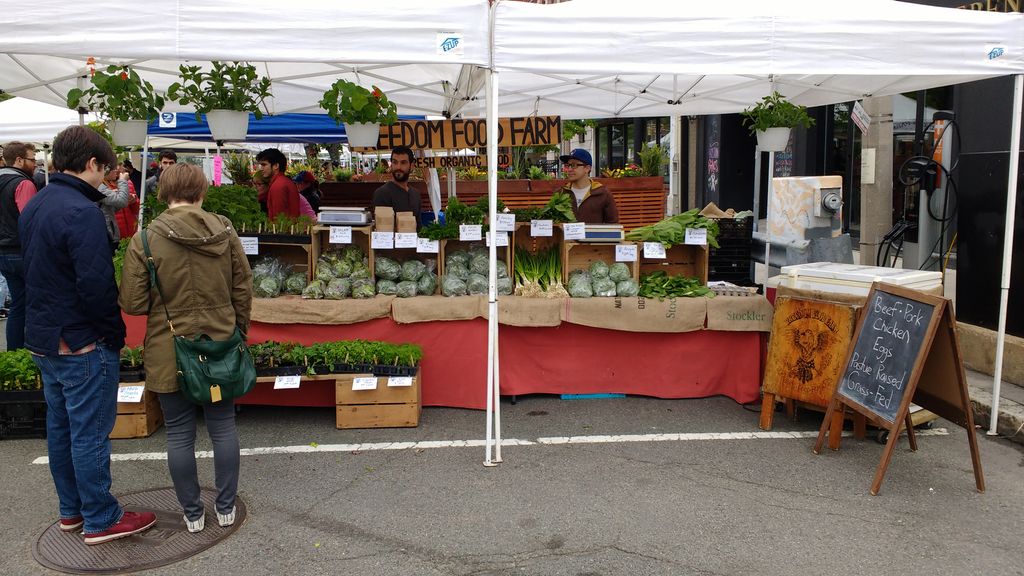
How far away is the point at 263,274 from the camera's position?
626 centimetres

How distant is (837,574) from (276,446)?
3633 millimetres

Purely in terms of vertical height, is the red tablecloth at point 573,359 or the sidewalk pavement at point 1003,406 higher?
the red tablecloth at point 573,359

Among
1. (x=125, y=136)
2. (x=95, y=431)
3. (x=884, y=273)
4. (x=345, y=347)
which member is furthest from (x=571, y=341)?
(x=125, y=136)

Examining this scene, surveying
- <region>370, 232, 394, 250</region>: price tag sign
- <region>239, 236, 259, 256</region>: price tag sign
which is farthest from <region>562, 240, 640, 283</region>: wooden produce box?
<region>239, 236, 259, 256</region>: price tag sign

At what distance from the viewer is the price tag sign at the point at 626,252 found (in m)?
6.34

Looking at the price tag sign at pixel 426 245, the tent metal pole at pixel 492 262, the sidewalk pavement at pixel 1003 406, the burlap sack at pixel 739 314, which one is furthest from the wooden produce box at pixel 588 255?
the sidewalk pavement at pixel 1003 406

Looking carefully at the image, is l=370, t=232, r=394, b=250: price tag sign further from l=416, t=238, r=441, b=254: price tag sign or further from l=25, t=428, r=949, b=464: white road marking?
l=25, t=428, r=949, b=464: white road marking

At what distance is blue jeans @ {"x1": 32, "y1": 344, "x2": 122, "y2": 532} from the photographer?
3.63 m

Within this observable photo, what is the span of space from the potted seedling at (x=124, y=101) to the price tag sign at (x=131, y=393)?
240 centimetres

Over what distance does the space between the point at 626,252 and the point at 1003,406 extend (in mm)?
3080

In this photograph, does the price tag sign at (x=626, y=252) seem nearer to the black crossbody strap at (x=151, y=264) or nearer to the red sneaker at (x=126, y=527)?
the black crossbody strap at (x=151, y=264)

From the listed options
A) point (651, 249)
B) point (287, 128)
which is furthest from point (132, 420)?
point (287, 128)

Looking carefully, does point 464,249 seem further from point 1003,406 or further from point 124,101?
point 1003,406

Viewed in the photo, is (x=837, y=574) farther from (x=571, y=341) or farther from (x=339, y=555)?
(x=571, y=341)
